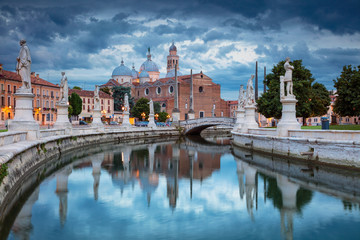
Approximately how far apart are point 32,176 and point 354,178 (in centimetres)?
1116

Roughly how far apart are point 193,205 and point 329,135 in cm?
776

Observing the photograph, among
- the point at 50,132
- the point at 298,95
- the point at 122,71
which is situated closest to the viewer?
the point at 50,132

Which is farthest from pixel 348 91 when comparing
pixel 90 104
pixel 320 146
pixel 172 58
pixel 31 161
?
pixel 172 58

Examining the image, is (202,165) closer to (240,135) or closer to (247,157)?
(247,157)

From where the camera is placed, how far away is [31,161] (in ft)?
45.6

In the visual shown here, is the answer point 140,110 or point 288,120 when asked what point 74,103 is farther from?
point 288,120

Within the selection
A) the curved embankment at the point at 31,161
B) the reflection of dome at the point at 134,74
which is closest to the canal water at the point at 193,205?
the curved embankment at the point at 31,161

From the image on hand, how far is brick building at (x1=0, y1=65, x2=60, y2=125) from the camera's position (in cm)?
5556

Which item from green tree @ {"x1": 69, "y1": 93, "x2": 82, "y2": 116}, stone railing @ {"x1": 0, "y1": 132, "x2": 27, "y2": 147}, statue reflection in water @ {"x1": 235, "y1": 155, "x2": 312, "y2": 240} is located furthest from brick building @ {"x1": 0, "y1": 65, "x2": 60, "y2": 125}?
statue reflection in water @ {"x1": 235, "y1": 155, "x2": 312, "y2": 240}

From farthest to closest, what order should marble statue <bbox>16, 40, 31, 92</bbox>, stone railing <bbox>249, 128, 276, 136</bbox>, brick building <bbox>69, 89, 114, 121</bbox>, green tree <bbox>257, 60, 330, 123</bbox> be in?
brick building <bbox>69, 89, 114, 121</bbox>
green tree <bbox>257, 60, 330, 123</bbox>
stone railing <bbox>249, 128, 276, 136</bbox>
marble statue <bbox>16, 40, 31, 92</bbox>

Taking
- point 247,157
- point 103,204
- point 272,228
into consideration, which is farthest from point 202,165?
point 272,228

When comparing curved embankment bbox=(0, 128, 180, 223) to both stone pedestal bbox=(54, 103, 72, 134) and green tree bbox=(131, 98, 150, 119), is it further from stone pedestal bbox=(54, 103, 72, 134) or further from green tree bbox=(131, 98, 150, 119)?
green tree bbox=(131, 98, 150, 119)

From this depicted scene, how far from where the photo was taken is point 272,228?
8.57m

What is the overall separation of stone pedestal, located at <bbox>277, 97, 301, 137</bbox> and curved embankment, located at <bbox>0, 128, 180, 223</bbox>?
1084 centimetres
